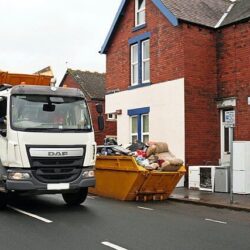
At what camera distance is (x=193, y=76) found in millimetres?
18891

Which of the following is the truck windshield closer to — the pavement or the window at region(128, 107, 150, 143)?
the pavement

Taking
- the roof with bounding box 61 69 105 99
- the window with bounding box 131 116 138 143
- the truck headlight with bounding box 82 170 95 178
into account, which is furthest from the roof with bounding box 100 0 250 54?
the roof with bounding box 61 69 105 99

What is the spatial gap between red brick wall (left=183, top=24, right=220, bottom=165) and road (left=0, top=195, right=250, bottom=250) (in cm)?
563

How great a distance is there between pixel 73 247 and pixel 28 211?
4197mm

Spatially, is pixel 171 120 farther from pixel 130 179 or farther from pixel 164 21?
pixel 130 179

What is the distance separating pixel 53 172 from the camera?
1128cm

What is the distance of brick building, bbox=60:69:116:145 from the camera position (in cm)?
3397

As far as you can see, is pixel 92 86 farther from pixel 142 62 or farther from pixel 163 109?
pixel 163 109

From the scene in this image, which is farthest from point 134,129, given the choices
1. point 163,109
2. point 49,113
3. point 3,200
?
point 3,200

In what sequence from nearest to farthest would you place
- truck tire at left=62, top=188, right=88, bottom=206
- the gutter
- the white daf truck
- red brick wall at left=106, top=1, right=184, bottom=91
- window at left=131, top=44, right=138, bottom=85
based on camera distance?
1. the white daf truck
2. truck tire at left=62, top=188, right=88, bottom=206
3. red brick wall at left=106, top=1, right=184, bottom=91
4. the gutter
5. window at left=131, top=44, right=138, bottom=85

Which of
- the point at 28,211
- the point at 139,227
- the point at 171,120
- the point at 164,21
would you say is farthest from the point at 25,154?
the point at 164,21

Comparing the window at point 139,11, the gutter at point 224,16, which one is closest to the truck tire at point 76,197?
the gutter at point 224,16

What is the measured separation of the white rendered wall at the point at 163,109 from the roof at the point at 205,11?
259 cm

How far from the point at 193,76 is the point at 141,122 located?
338cm
